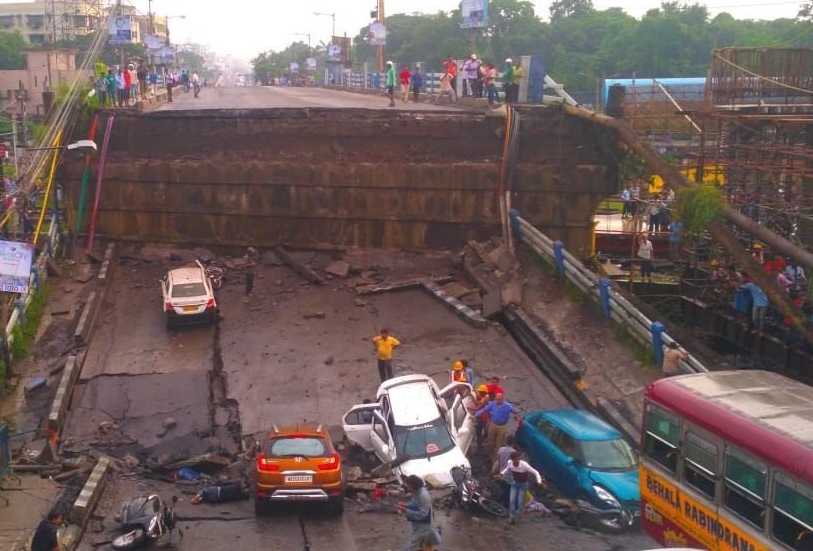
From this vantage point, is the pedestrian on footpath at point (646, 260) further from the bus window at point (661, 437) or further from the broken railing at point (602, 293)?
the bus window at point (661, 437)

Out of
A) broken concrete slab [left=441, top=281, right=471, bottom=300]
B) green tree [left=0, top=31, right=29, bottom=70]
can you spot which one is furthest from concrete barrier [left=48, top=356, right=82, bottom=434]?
green tree [left=0, top=31, right=29, bottom=70]

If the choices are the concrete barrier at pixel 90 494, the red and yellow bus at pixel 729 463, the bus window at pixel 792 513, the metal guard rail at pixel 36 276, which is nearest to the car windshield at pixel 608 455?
the red and yellow bus at pixel 729 463

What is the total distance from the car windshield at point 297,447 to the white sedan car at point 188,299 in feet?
32.5

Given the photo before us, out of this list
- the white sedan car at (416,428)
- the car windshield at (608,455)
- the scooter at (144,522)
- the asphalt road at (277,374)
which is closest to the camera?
the scooter at (144,522)

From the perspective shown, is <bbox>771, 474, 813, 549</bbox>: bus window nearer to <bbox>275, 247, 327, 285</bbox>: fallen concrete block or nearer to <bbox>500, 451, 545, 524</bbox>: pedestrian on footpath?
<bbox>500, 451, 545, 524</bbox>: pedestrian on footpath

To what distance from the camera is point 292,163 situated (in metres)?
29.0

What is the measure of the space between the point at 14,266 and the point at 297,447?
8.40 meters

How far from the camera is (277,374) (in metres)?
22.4

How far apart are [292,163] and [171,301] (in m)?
6.53

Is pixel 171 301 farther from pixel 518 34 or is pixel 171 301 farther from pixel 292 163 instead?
pixel 518 34

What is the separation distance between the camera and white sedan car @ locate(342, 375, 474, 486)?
631 inches

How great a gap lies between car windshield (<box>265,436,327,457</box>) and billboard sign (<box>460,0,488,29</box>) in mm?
28386

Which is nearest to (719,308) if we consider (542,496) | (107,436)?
(542,496)

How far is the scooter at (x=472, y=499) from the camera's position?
14.7 metres
